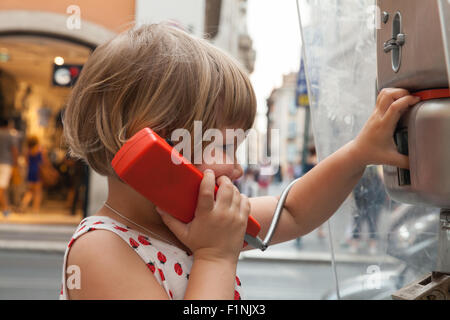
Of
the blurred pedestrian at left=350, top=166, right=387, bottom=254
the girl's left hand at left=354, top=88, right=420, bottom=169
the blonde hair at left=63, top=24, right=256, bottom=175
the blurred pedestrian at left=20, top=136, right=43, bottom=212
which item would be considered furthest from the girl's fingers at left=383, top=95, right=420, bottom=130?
the blurred pedestrian at left=20, top=136, right=43, bottom=212

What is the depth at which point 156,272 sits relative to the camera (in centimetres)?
56

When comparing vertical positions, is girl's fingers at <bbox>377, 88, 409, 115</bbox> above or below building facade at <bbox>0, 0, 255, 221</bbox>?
below

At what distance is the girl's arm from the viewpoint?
0.53 metres

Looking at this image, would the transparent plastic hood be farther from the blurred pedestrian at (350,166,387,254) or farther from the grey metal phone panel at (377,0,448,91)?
the grey metal phone panel at (377,0,448,91)

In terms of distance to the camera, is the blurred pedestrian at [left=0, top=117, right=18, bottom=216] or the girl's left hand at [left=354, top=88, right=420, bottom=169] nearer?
the girl's left hand at [left=354, top=88, right=420, bottom=169]

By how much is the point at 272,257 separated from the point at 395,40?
3.73 meters

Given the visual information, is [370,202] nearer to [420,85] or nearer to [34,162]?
[420,85]

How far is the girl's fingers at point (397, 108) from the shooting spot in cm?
49

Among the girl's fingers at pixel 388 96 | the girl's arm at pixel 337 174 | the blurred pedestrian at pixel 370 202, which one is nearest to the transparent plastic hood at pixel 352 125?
the blurred pedestrian at pixel 370 202

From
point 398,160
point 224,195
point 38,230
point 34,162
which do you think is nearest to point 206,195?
point 224,195

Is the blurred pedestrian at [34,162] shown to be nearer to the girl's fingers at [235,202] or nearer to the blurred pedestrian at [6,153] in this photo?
the blurred pedestrian at [6,153]

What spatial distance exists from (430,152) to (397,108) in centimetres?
8
